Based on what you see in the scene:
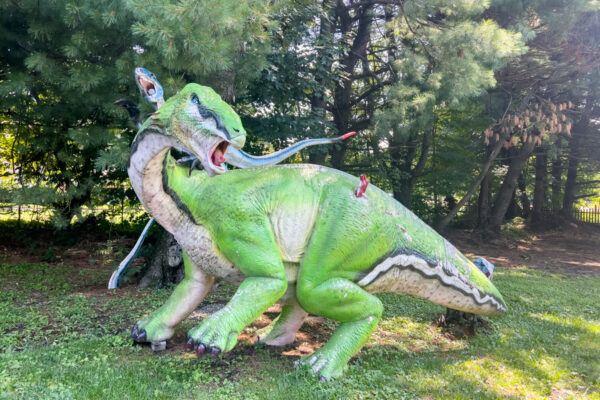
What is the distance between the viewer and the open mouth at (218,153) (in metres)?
2.33

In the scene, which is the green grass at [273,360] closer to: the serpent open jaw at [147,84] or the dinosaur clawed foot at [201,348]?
the dinosaur clawed foot at [201,348]

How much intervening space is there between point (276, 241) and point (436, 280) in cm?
132

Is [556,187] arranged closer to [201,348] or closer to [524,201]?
[524,201]

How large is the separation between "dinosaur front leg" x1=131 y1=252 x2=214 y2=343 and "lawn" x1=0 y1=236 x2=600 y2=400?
16 cm

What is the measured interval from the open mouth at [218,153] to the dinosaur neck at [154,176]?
11.7 inches

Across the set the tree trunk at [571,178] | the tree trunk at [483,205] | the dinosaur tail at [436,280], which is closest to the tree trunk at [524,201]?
the tree trunk at [571,178]

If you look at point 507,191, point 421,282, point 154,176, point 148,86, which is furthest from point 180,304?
point 507,191

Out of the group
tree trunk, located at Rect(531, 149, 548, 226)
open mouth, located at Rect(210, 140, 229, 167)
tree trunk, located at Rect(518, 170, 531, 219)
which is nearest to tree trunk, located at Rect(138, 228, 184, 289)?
open mouth, located at Rect(210, 140, 229, 167)

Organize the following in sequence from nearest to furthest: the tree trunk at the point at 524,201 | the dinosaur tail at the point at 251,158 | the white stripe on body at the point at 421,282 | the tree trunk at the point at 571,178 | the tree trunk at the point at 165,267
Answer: the dinosaur tail at the point at 251,158, the white stripe on body at the point at 421,282, the tree trunk at the point at 165,267, the tree trunk at the point at 571,178, the tree trunk at the point at 524,201

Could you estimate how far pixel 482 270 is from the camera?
4.12m

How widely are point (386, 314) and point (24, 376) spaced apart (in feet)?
11.4

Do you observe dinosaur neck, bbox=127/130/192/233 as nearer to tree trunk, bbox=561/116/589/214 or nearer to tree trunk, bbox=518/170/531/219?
tree trunk, bbox=561/116/589/214

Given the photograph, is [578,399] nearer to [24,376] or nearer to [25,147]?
[24,376]

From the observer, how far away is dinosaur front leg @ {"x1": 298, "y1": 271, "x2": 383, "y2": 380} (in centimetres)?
289
